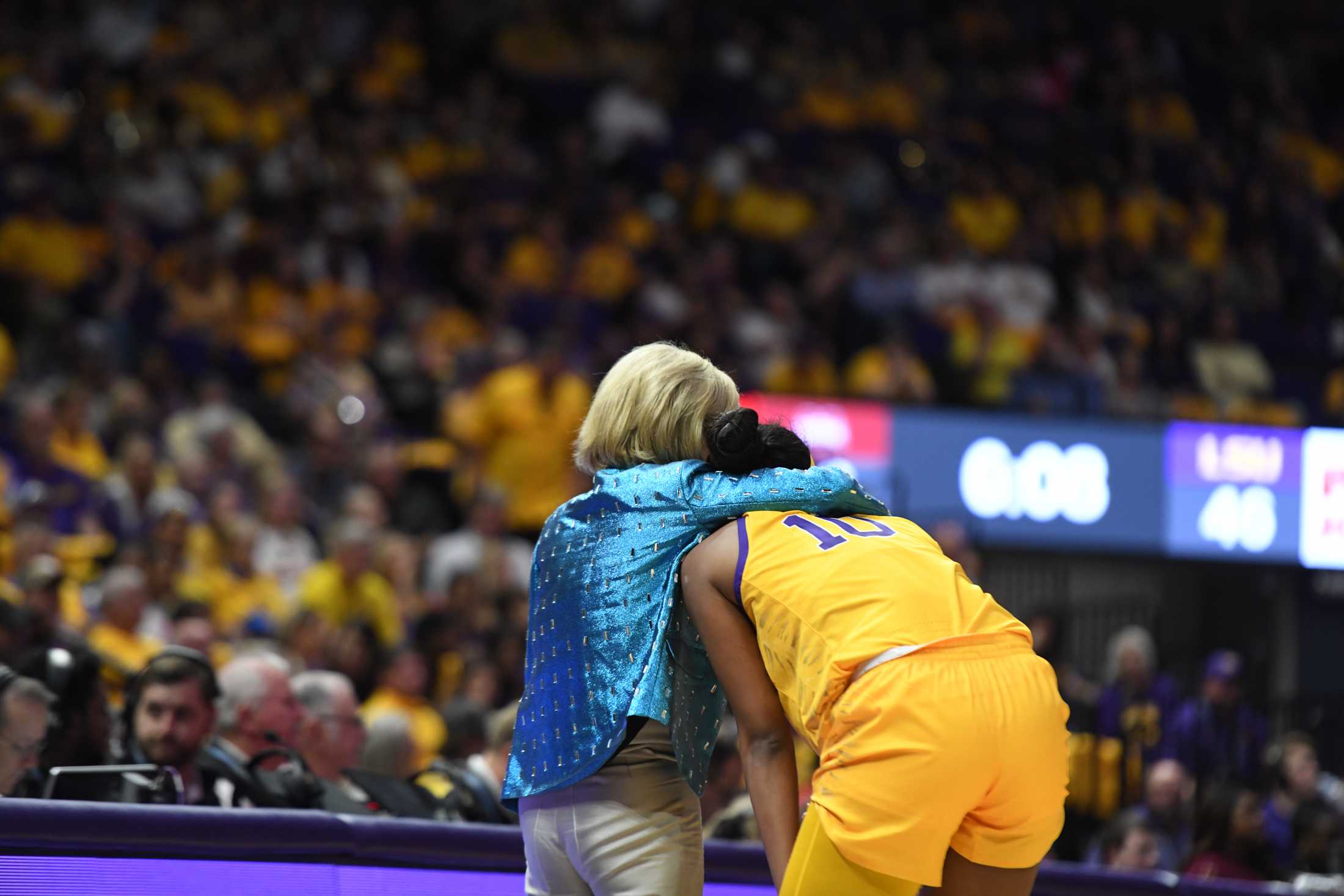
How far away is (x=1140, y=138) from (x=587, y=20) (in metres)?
5.00

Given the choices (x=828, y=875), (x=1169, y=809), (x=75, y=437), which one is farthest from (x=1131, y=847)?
(x=75, y=437)

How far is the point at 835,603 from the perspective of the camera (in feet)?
8.30

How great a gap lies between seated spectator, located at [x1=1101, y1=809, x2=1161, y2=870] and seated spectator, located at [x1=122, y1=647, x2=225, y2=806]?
319 cm

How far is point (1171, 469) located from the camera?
1013cm

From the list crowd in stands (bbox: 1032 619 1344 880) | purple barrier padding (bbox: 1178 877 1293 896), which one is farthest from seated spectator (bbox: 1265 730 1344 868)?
purple barrier padding (bbox: 1178 877 1293 896)

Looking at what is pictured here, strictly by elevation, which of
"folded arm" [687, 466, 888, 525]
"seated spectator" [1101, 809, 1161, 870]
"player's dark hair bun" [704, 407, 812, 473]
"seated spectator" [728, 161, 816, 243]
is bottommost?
"seated spectator" [1101, 809, 1161, 870]

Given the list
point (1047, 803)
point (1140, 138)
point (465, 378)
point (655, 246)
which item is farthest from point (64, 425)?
point (1140, 138)

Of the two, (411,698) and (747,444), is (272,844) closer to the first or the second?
(747,444)

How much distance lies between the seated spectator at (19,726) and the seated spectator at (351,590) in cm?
424

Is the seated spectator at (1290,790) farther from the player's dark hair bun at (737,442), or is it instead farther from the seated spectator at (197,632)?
the player's dark hair bun at (737,442)

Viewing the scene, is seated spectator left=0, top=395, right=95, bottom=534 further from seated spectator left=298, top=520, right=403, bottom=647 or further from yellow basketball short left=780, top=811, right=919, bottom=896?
yellow basketball short left=780, top=811, right=919, bottom=896

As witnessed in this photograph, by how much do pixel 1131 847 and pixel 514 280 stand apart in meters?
6.70

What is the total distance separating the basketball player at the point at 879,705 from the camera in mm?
2438

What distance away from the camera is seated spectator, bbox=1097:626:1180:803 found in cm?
845
